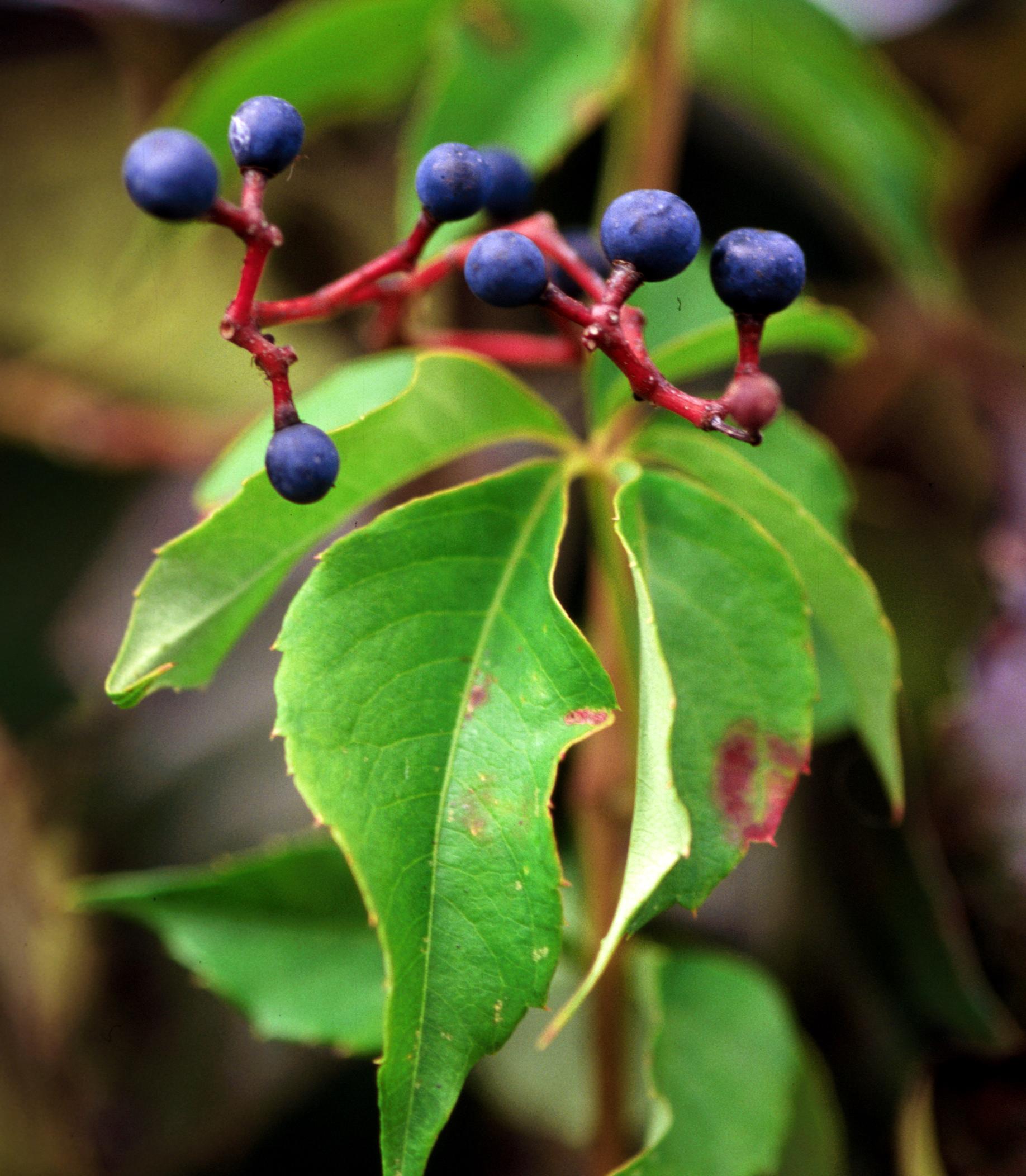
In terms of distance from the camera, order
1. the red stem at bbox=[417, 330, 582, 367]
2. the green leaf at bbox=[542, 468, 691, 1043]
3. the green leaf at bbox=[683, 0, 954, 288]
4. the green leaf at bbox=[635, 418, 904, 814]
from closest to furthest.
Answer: the green leaf at bbox=[542, 468, 691, 1043] < the green leaf at bbox=[635, 418, 904, 814] < the red stem at bbox=[417, 330, 582, 367] < the green leaf at bbox=[683, 0, 954, 288]

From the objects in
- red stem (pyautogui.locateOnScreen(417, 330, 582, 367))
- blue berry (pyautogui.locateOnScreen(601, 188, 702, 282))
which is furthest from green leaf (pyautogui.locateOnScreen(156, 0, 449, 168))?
blue berry (pyautogui.locateOnScreen(601, 188, 702, 282))

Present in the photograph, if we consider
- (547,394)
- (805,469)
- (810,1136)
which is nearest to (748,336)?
(805,469)

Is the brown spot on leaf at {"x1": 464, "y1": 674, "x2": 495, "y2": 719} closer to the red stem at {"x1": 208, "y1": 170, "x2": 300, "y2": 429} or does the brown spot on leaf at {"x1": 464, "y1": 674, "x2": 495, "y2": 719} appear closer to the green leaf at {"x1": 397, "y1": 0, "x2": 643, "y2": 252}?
the red stem at {"x1": 208, "y1": 170, "x2": 300, "y2": 429}

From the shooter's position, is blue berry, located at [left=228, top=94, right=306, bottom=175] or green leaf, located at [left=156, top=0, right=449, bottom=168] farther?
green leaf, located at [left=156, top=0, right=449, bottom=168]

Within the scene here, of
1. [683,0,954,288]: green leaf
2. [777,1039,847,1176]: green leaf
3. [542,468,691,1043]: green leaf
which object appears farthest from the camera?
[683,0,954,288]: green leaf

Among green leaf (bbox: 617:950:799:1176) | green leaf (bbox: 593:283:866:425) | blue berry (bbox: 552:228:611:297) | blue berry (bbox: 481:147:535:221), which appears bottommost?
green leaf (bbox: 617:950:799:1176)

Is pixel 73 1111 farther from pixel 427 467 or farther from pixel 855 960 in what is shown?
pixel 427 467

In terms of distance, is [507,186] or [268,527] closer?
[268,527]

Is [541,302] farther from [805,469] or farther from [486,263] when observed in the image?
[805,469]

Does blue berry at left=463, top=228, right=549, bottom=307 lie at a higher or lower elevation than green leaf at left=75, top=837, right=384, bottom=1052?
higher
